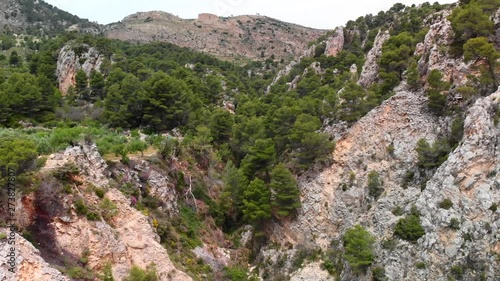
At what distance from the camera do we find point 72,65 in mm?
77312

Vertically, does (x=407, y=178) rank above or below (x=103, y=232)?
above

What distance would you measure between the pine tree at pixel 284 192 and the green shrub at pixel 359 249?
8.88 meters

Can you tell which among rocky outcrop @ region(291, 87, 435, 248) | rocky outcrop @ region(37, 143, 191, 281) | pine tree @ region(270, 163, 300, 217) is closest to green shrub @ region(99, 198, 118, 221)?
rocky outcrop @ region(37, 143, 191, 281)

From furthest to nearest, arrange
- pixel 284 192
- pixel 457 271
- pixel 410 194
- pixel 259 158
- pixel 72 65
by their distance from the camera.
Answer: pixel 72 65, pixel 259 158, pixel 284 192, pixel 410 194, pixel 457 271

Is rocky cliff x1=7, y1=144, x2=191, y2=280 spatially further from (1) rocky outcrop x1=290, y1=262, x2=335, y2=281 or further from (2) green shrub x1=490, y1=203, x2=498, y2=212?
(2) green shrub x1=490, y1=203, x2=498, y2=212

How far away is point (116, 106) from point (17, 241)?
35872 mm

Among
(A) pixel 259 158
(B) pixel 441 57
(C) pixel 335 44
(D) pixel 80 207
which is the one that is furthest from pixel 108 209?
(C) pixel 335 44

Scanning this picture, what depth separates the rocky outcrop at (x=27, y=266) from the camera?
72.5 ft

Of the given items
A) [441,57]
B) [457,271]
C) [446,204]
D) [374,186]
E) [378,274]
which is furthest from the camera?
[441,57]

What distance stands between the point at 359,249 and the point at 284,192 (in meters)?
10.6

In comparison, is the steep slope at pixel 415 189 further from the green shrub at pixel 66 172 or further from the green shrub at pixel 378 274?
the green shrub at pixel 66 172

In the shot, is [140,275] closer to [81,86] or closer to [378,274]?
[378,274]

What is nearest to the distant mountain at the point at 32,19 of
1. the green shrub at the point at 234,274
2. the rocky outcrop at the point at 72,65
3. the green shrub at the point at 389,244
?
the rocky outcrop at the point at 72,65

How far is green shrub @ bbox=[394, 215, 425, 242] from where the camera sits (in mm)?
32866
